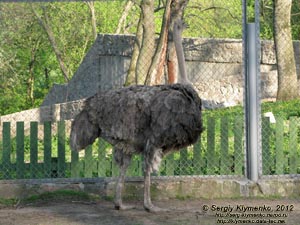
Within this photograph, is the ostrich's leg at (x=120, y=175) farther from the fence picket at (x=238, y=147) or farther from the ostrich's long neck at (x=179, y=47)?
the fence picket at (x=238, y=147)

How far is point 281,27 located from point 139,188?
24.5ft

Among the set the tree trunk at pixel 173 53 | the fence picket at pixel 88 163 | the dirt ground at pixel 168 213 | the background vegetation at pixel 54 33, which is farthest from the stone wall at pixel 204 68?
the dirt ground at pixel 168 213

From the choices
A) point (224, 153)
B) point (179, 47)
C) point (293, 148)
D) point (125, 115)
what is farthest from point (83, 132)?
point (293, 148)

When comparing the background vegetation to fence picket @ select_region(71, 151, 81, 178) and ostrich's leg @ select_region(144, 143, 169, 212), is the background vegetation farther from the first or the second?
ostrich's leg @ select_region(144, 143, 169, 212)

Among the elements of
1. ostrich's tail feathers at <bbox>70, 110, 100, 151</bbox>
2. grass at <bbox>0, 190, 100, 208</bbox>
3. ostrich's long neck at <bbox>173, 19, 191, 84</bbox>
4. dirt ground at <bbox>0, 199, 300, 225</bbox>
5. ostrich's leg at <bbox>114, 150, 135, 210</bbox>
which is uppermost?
ostrich's long neck at <bbox>173, 19, 191, 84</bbox>

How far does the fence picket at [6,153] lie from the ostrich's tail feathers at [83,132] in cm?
107

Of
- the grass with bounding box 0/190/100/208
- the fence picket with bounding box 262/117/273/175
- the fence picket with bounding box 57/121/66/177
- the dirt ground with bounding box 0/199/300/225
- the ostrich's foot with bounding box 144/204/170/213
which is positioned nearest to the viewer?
the dirt ground with bounding box 0/199/300/225

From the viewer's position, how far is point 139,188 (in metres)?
8.33

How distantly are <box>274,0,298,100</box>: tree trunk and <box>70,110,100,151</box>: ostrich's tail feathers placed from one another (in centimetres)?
727

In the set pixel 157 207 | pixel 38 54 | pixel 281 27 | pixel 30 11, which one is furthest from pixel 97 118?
pixel 38 54

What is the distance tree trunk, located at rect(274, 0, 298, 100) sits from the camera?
1427 centimetres

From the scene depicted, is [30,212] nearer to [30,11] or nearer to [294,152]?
[294,152]

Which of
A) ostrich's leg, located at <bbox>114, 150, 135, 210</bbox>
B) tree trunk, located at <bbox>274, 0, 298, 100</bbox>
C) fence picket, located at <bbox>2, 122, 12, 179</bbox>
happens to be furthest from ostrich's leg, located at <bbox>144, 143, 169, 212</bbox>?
tree trunk, located at <bbox>274, 0, 298, 100</bbox>

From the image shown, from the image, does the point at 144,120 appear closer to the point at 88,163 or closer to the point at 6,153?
the point at 88,163
